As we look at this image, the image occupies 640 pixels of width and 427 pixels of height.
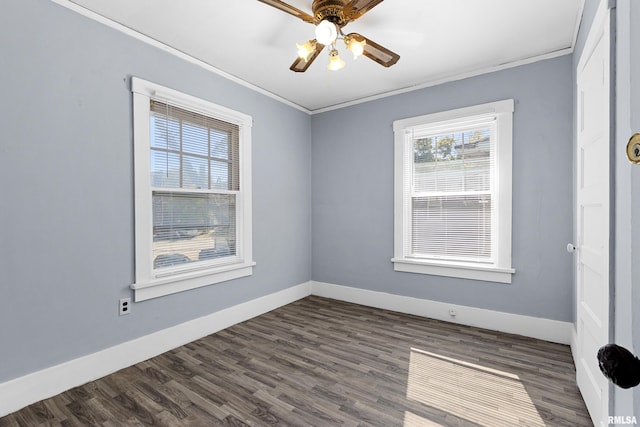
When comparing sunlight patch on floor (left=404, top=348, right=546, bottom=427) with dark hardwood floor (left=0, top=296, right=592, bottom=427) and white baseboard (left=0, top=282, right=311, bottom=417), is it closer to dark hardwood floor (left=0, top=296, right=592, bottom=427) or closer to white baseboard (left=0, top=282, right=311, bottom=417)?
dark hardwood floor (left=0, top=296, right=592, bottom=427)

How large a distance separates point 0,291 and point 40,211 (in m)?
0.53

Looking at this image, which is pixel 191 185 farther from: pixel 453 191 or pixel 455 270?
pixel 455 270

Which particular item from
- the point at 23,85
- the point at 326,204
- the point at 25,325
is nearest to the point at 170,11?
the point at 23,85

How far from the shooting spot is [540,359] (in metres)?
2.46

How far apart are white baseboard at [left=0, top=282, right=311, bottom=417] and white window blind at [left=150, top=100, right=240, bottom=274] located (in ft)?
1.97

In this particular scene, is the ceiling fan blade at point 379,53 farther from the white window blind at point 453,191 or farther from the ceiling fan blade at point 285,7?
the white window blind at point 453,191

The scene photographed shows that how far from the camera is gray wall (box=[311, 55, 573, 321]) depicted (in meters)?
2.78

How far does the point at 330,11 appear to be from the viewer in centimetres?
192

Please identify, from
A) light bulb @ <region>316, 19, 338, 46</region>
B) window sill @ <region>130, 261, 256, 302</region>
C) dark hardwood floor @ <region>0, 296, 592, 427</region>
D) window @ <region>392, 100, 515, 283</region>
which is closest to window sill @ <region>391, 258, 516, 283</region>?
window @ <region>392, 100, 515, 283</region>

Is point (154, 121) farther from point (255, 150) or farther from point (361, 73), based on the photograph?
point (361, 73)

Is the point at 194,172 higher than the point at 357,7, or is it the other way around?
the point at 357,7

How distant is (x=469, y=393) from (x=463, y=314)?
1.34 meters

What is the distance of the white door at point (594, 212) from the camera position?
1342 millimetres

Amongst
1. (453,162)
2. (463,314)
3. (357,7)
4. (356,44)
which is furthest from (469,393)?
(357,7)
